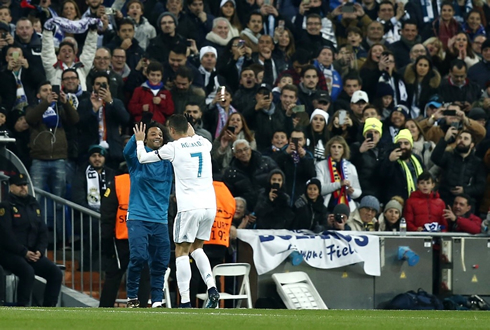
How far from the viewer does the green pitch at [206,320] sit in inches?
359

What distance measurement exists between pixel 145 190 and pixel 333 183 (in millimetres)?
4314

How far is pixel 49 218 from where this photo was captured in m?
15.3

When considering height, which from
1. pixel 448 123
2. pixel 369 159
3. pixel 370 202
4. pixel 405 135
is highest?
pixel 448 123

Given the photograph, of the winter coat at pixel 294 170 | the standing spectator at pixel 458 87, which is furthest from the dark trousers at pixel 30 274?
the standing spectator at pixel 458 87

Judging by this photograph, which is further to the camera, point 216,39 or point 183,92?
point 216,39

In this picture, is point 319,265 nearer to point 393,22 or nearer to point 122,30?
point 122,30

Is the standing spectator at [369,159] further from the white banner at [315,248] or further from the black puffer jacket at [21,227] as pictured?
the black puffer jacket at [21,227]

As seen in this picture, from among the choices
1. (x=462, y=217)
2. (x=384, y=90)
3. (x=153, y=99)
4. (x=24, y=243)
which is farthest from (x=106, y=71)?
(x=462, y=217)

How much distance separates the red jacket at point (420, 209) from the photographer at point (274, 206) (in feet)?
5.92

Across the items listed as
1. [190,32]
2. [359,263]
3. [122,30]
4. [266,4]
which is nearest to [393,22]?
[266,4]

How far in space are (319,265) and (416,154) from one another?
3.22m

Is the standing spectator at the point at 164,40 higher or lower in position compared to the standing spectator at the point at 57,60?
higher

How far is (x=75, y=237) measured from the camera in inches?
600

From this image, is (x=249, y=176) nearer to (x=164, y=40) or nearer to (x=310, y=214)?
(x=310, y=214)
